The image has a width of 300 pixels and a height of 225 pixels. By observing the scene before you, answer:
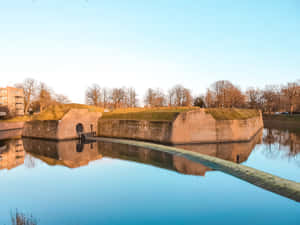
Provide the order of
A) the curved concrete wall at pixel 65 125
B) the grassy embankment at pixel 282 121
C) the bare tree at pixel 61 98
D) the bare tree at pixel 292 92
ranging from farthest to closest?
the bare tree at pixel 292 92 → the bare tree at pixel 61 98 → the grassy embankment at pixel 282 121 → the curved concrete wall at pixel 65 125

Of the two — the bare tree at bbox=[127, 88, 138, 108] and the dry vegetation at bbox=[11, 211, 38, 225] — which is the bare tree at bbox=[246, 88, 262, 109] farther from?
the dry vegetation at bbox=[11, 211, 38, 225]

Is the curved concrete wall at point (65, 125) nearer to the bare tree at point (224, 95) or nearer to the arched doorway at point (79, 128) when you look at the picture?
the arched doorway at point (79, 128)

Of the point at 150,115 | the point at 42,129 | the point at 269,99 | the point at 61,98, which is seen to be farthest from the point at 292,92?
the point at 61,98

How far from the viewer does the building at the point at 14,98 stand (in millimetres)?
63925

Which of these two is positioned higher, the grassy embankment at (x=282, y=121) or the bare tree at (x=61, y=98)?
the bare tree at (x=61, y=98)

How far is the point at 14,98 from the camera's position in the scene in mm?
65438

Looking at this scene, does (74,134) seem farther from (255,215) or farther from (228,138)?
(255,215)

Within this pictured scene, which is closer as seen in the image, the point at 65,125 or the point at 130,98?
the point at 65,125

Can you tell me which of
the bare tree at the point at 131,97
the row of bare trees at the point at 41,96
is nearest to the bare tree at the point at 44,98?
the row of bare trees at the point at 41,96

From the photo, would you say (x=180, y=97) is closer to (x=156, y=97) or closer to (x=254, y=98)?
(x=156, y=97)

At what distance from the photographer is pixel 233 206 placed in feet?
28.6

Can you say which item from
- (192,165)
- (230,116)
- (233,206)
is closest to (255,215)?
(233,206)

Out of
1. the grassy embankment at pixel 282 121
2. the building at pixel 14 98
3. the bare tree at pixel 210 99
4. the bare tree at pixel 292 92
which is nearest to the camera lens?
the grassy embankment at pixel 282 121

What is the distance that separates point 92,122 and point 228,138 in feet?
71.7
